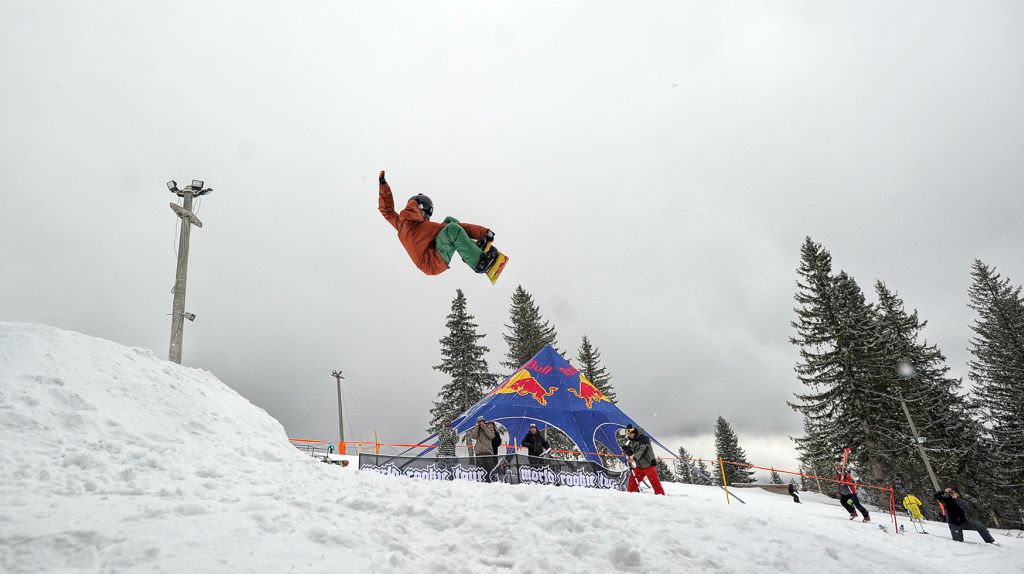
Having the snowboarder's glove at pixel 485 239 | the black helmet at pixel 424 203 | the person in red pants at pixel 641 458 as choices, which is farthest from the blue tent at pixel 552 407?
the black helmet at pixel 424 203

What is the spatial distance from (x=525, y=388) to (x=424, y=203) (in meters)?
9.24

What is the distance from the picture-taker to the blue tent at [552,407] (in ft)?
47.7

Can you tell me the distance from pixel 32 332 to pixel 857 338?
27.7 meters

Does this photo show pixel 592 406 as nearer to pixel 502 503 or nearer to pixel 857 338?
pixel 502 503

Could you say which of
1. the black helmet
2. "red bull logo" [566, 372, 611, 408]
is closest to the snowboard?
the black helmet

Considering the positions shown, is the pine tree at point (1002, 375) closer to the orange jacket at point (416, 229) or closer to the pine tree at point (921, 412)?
the pine tree at point (921, 412)

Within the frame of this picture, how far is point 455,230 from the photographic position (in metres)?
6.79

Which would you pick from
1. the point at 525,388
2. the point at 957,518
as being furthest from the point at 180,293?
the point at 957,518

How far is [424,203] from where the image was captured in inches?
282

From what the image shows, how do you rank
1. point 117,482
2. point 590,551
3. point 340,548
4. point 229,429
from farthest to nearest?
Answer: point 229,429 < point 590,551 < point 117,482 < point 340,548

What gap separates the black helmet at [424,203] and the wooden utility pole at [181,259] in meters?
6.10

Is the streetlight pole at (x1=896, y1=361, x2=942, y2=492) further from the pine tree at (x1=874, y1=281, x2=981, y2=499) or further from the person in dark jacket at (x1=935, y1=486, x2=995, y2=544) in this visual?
the person in dark jacket at (x1=935, y1=486, x2=995, y2=544)

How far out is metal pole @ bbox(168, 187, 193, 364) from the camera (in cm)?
947

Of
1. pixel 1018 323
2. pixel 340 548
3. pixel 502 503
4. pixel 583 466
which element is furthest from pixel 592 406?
pixel 1018 323
